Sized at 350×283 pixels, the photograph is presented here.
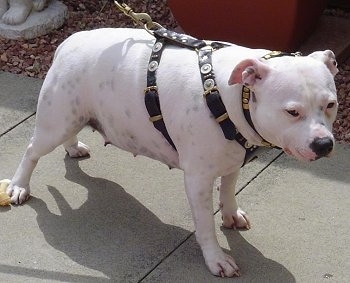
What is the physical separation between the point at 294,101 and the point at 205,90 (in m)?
0.54

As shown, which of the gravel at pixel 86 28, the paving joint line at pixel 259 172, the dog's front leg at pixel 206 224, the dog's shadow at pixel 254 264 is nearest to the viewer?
the dog's front leg at pixel 206 224

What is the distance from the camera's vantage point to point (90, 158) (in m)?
5.39

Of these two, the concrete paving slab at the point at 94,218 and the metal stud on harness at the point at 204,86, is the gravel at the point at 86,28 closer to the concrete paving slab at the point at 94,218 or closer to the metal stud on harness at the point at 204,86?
the concrete paving slab at the point at 94,218

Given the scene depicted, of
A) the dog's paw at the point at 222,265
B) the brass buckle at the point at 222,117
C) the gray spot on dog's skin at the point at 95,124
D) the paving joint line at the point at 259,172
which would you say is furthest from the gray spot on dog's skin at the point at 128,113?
the paving joint line at the point at 259,172

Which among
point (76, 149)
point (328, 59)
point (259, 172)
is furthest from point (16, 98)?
point (328, 59)

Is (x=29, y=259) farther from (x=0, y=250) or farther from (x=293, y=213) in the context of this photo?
(x=293, y=213)

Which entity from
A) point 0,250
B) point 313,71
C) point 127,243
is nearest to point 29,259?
point 0,250

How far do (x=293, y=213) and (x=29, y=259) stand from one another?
145 centimetres

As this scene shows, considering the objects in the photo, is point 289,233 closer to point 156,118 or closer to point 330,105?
point 156,118

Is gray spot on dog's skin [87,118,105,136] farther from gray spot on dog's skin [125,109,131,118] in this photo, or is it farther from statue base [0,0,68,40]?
statue base [0,0,68,40]

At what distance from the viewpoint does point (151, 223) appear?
478 cm

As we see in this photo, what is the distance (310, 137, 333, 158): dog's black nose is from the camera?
3.66 metres

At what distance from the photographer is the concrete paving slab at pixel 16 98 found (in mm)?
5827

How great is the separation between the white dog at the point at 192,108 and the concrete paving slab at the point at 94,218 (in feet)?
0.76
